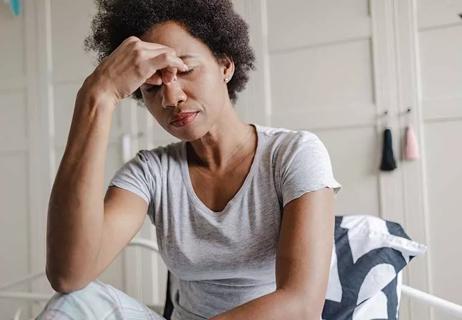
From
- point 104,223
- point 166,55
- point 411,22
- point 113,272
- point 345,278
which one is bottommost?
point 113,272

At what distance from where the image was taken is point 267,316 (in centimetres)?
70

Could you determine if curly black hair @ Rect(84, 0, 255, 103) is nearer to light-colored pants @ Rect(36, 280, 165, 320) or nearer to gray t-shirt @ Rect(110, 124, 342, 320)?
gray t-shirt @ Rect(110, 124, 342, 320)

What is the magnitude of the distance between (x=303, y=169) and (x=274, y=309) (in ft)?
0.83

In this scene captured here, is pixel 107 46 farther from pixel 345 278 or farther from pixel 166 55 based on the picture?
pixel 345 278

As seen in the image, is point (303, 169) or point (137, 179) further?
point (137, 179)

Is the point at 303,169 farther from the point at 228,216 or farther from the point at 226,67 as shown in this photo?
the point at 226,67

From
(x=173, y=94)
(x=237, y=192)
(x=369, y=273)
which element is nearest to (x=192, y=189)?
(x=237, y=192)

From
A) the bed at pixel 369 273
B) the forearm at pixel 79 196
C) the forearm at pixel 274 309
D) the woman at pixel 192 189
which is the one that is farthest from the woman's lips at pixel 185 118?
the bed at pixel 369 273

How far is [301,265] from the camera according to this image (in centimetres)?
74

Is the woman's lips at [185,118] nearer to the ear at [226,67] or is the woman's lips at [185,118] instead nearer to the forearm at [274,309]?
the ear at [226,67]

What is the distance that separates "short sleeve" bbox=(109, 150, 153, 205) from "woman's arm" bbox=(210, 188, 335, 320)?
12.1 inches

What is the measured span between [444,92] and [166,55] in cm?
111

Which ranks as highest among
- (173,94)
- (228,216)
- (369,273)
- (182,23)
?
(182,23)

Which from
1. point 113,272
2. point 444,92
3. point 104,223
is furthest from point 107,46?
point 113,272
